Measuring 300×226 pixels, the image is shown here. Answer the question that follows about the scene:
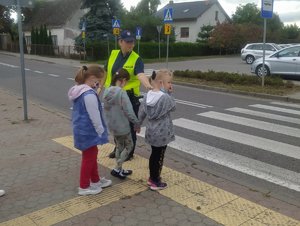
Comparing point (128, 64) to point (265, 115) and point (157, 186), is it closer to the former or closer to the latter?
point (157, 186)

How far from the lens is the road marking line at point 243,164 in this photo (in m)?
5.19

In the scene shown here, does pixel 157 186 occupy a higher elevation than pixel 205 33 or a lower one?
lower

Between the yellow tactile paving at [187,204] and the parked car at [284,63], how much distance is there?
12.5m

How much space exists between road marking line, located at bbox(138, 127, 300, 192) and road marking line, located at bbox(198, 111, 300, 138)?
1.97 m

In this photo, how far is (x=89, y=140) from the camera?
13.9 ft

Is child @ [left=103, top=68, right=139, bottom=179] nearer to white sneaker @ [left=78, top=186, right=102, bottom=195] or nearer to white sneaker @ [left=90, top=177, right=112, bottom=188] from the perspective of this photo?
white sneaker @ [left=90, top=177, right=112, bottom=188]

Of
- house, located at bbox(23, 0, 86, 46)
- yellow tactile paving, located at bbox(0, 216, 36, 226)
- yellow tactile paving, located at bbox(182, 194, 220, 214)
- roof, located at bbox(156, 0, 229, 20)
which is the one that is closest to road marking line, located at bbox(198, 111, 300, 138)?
yellow tactile paving, located at bbox(182, 194, 220, 214)

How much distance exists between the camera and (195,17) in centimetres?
5747

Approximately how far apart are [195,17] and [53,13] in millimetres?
20480

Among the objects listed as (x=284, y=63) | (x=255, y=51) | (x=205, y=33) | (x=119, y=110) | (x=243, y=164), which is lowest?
(x=243, y=164)

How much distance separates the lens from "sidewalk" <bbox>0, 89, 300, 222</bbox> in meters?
3.80

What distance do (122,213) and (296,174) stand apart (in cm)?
278

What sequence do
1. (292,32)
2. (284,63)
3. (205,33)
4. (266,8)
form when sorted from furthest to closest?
1. (292,32)
2. (205,33)
3. (284,63)
4. (266,8)

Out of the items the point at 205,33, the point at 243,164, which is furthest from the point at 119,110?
the point at 205,33
